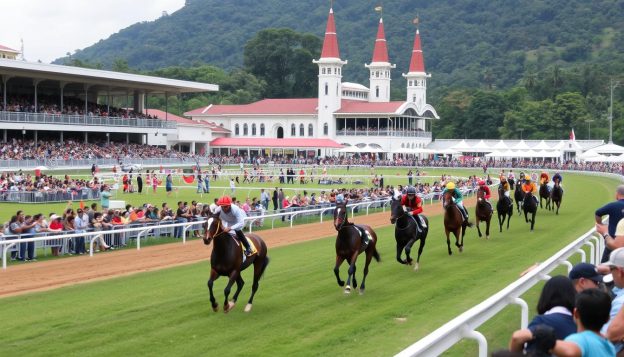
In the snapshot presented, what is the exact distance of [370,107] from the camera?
8175cm

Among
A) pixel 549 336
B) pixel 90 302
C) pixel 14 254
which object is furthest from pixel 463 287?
pixel 14 254

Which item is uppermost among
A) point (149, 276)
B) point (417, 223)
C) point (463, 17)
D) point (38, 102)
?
point (463, 17)

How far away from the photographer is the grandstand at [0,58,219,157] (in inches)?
1975

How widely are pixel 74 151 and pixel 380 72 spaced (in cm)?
4783

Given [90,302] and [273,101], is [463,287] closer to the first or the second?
[90,302]

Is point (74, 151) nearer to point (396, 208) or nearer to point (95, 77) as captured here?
point (95, 77)

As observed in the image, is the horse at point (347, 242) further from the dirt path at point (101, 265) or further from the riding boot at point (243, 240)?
the dirt path at point (101, 265)

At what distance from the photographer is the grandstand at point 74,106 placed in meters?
50.2

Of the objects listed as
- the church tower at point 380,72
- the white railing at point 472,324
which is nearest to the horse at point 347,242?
the white railing at point 472,324

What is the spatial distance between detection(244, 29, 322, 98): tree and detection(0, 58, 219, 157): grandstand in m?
46.4

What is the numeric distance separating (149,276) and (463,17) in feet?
539

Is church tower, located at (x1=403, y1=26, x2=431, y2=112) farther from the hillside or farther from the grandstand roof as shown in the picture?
the hillside

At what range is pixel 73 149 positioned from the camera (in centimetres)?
5047

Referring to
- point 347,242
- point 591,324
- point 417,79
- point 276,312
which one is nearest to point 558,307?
point 591,324
